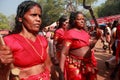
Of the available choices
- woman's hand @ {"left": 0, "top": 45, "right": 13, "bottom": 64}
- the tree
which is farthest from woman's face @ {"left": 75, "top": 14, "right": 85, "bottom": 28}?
the tree

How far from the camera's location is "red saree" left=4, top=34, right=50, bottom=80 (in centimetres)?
308

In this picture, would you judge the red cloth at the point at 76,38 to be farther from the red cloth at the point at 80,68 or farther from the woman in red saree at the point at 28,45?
the woman in red saree at the point at 28,45

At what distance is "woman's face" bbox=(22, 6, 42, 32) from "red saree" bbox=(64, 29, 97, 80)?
1.66 meters

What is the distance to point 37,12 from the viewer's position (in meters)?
3.28

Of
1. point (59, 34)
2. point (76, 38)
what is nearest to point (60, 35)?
point (59, 34)

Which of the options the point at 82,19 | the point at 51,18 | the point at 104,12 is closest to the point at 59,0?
the point at 51,18

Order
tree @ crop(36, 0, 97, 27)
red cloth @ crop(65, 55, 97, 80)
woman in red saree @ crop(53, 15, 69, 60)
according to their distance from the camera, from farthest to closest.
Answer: tree @ crop(36, 0, 97, 27)
woman in red saree @ crop(53, 15, 69, 60)
red cloth @ crop(65, 55, 97, 80)

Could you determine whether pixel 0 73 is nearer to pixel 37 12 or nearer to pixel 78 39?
pixel 37 12

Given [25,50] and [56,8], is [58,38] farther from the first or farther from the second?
[56,8]

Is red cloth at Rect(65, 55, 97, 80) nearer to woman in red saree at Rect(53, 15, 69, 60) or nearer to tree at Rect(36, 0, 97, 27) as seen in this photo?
woman in red saree at Rect(53, 15, 69, 60)

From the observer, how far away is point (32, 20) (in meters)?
3.20

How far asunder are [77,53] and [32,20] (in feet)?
6.20

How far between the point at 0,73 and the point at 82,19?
2.84 meters

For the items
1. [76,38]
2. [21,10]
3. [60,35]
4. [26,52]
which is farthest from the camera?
[60,35]
